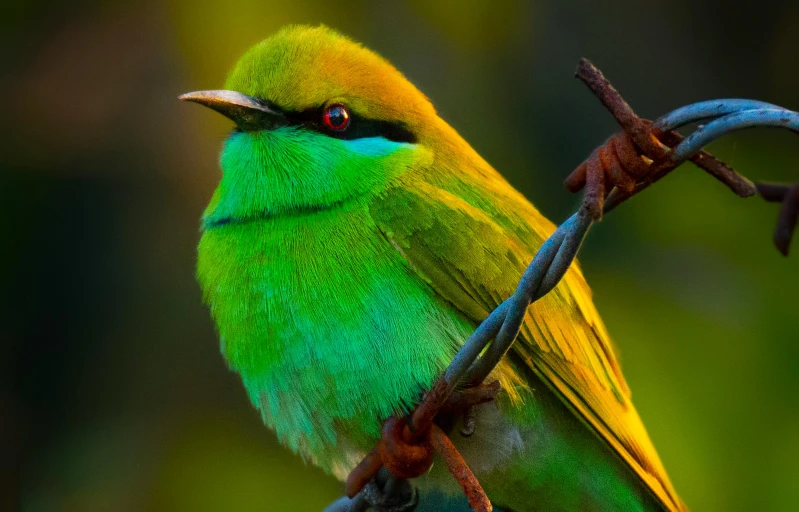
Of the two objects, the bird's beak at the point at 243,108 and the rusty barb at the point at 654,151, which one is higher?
the rusty barb at the point at 654,151

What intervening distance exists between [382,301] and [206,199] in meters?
3.22

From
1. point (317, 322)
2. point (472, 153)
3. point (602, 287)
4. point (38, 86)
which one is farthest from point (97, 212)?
point (317, 322)

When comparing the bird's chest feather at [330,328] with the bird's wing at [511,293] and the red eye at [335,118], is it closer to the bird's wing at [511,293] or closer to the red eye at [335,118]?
the bird's wing at [511,293]

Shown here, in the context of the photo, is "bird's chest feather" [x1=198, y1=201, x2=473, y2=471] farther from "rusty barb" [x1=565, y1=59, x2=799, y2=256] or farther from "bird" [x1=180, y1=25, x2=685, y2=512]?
"rusty barb" [x1=565, y1=59, x2=799, y2=256]

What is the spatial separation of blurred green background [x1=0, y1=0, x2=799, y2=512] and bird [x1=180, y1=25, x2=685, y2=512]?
1.63 metres

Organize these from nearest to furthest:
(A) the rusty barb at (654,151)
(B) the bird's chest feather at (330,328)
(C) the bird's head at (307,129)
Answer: (A) the rusty barb at (654,151), (B) the bird's chest feather at (330,328), (C) the bird's head at (307,129)

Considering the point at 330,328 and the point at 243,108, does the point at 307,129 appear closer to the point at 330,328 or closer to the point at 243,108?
the point at 243,108

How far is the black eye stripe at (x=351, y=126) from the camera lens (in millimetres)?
2510

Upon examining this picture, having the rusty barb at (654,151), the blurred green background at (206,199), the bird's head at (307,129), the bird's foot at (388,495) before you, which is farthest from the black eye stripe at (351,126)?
the blurred green background at (206,199)

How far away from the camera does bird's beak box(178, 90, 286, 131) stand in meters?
2.45

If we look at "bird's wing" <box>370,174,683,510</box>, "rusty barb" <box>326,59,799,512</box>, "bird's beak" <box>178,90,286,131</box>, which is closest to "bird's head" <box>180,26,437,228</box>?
"bird's beak" <box>178,90,286,131</box>

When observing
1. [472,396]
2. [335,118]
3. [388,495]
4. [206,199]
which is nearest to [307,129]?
[335,118]

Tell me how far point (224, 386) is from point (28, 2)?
2300mm

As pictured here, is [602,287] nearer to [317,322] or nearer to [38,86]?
[317,322]
